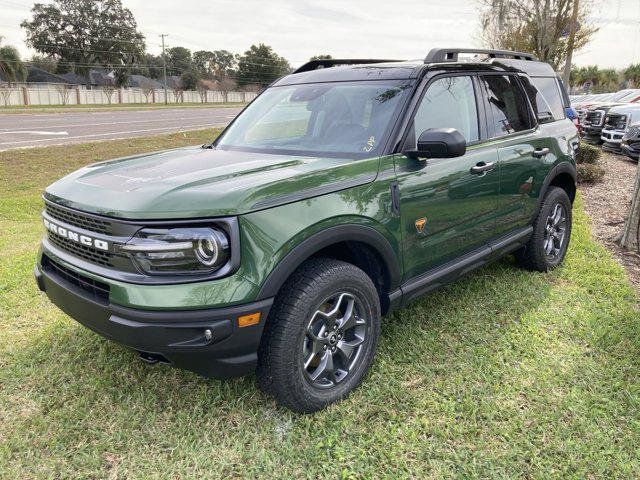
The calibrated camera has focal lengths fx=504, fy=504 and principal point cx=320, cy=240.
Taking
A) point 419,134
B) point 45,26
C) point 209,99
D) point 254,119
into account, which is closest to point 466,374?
point 419,134

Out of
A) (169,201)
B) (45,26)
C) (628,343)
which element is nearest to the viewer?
(169,201)

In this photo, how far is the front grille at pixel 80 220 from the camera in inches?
92.8

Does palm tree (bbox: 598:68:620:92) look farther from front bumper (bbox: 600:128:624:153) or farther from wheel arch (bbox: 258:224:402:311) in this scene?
wheel arch (bbox: 258:224:402:311)

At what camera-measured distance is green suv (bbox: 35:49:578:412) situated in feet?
7.35

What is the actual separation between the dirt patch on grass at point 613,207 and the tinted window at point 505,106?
186 cm

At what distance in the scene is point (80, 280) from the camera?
2.54 meters

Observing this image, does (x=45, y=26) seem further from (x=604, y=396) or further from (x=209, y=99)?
(x=604, y=396)

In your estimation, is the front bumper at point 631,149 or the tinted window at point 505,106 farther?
the front bumper at point 631,149

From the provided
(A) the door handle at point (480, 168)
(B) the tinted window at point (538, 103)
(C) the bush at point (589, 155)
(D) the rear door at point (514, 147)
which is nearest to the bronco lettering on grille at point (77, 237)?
(A) the door handle at point (480, 168)

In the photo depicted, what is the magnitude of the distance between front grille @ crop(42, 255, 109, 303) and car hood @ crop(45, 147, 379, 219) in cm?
35

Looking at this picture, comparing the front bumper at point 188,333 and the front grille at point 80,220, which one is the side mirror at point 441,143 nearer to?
the front bumper at point 188,333

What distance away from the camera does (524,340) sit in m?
3.50

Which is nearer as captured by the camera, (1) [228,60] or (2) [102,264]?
(2) [102,264]

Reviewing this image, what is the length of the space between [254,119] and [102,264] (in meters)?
1.83
